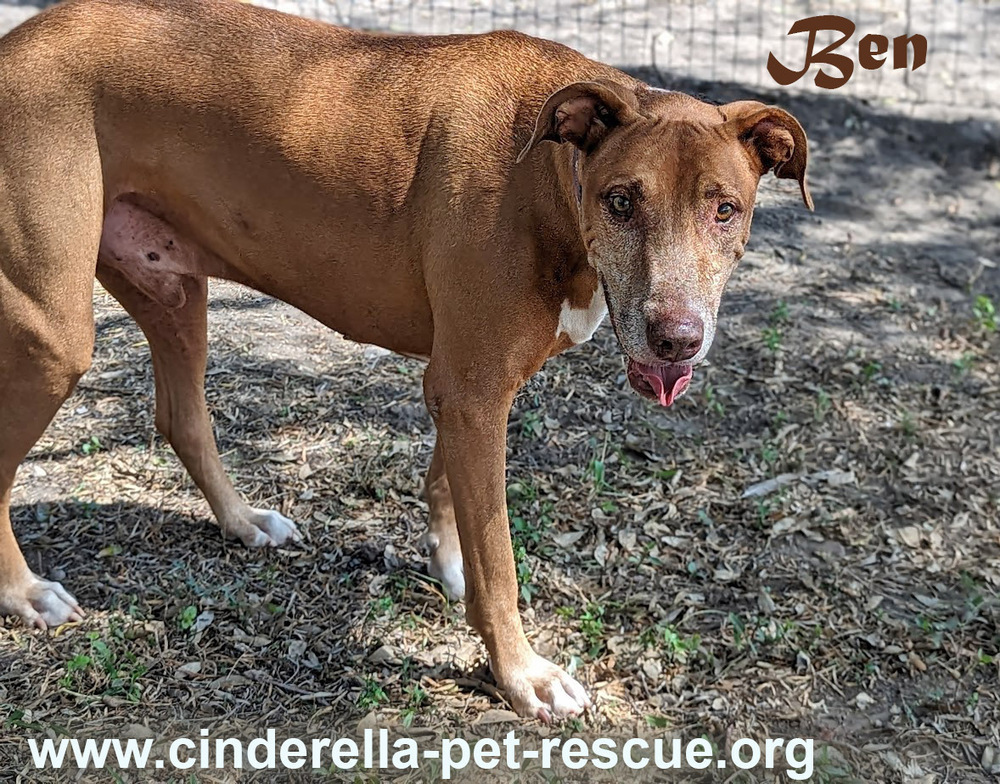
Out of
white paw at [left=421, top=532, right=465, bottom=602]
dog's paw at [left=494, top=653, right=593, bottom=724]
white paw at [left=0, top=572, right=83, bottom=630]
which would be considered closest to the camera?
dog's paw at [left=494, top=653, right=593, bottom=724]

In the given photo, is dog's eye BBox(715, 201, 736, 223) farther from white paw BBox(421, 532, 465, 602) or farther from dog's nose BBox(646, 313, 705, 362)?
white paw BBox(421, 532, 465, 602)

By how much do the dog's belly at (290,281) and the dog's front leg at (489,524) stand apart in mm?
241

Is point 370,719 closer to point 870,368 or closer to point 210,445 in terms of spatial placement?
point 210,445

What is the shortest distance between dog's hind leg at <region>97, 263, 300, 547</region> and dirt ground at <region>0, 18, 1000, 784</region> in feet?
0.41

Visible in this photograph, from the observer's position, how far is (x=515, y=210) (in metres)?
3.01

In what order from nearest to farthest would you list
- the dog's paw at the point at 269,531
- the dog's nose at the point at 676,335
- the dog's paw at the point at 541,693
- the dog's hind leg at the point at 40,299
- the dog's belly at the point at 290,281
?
1. the dog's nose at the point at 676,335
2. the dog's hind leg at the point at 40,299
3. the dog's belly at the point at 290,281
4. the dog's paw at the point at 541,693
5. the dog's paw at the point at 269,531

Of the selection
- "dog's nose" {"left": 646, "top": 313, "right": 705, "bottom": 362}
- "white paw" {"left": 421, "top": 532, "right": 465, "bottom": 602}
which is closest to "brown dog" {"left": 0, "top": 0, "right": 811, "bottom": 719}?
"dog's nose" {"left": 646, "top": 313, "right": 705, "bottom": 362}

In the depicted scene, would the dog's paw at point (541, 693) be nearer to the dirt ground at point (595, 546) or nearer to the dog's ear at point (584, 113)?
the dirt ground at point (595, 546)

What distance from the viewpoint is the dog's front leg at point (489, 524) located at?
314cm

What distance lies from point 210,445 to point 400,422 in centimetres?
95

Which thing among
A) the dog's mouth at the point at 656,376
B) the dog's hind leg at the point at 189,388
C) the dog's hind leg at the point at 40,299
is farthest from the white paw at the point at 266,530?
the dog's mouth at the point at 656,376

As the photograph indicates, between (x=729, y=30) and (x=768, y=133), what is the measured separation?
237 inches

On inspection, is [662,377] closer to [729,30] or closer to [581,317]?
[581,317]

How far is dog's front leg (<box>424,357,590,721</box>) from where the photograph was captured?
3.14 m
